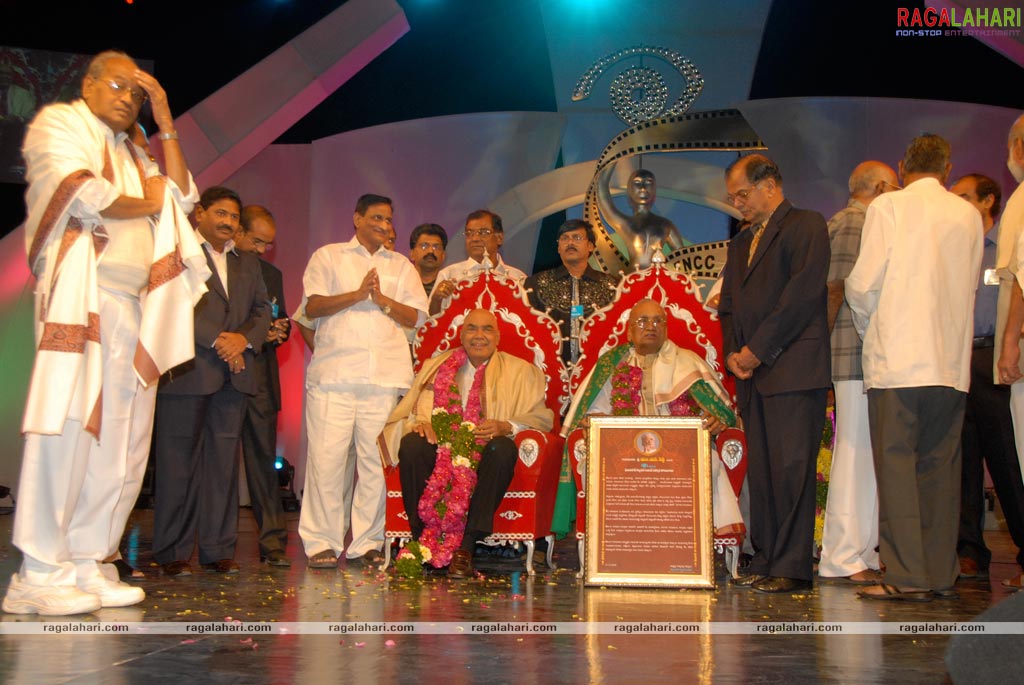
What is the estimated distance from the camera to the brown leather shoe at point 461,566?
16.0ft

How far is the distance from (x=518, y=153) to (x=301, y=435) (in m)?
3.75

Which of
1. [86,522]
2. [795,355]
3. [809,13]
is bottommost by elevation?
[86,522]

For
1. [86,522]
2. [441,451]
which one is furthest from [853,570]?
[86,522]

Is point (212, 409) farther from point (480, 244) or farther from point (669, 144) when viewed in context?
point (669, 144)

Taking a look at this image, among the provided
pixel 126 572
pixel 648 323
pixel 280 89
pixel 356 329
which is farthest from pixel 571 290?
pixel 280 89

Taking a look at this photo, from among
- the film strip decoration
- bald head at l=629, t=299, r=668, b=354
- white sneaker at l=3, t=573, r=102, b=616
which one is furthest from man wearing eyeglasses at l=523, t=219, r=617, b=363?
white sneaker at l=3, t=573, r=102, b=616

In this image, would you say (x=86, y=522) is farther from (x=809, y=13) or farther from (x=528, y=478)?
(x=809, y=13)

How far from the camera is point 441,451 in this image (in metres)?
5.17

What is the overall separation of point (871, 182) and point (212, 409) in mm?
3626

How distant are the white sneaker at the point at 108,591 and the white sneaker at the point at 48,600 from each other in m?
0.17

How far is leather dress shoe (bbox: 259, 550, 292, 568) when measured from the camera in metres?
5.30

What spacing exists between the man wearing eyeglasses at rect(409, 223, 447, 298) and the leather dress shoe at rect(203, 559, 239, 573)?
2386 millimetres

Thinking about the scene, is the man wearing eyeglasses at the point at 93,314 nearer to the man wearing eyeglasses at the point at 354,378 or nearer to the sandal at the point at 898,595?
the man wearing eyeglasses at the point at 354,378

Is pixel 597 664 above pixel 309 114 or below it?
below
